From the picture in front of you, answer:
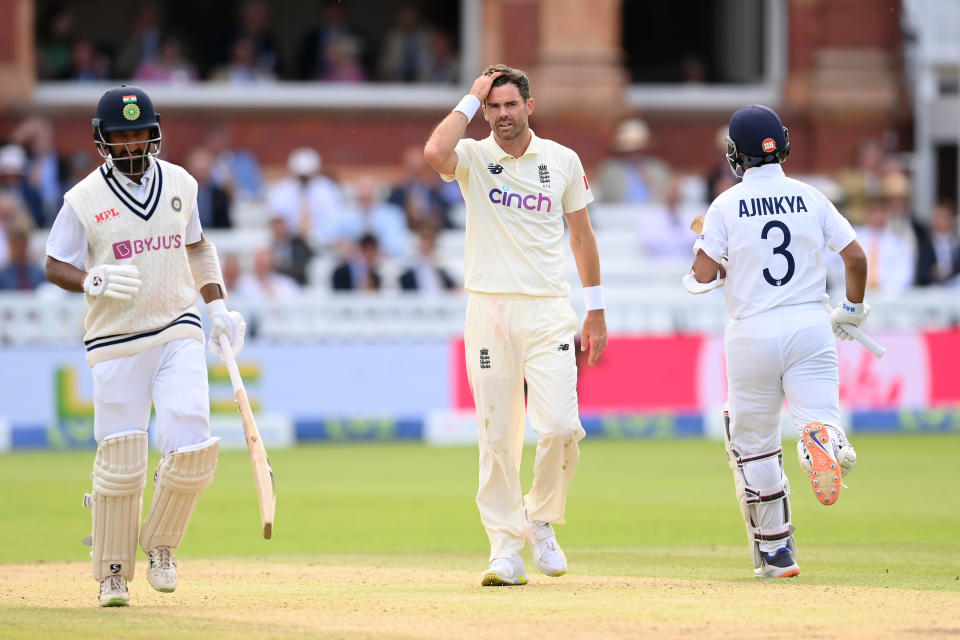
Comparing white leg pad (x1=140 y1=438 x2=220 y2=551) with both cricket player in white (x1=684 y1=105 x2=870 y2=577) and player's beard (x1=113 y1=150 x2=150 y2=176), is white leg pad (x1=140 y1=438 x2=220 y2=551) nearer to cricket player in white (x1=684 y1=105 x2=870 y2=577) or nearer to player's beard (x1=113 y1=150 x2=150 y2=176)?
player's beard (x1=113 y1=150 x2=150 y2=176)

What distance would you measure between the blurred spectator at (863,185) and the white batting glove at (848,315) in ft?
37.1

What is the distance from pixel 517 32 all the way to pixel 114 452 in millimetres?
14582

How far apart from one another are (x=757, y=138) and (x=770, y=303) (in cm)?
78

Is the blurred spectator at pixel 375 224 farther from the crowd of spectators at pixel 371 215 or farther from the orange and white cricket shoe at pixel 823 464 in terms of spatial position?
the orange and white cricket shoe at pixel 823 464

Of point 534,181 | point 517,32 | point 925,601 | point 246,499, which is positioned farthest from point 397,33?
point 925,601

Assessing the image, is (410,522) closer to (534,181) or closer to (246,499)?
(246,499)

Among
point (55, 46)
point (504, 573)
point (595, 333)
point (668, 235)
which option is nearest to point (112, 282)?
point (504, 573)

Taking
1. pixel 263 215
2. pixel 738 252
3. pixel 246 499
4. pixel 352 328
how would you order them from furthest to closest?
pixel 263 215, pixel 352 328, pixel 246 499, pixel 738 252

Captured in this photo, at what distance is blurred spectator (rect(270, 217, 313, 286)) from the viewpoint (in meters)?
17.8

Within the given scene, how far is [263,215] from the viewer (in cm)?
1961

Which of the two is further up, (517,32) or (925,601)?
(517,32)

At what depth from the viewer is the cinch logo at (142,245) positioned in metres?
7.64

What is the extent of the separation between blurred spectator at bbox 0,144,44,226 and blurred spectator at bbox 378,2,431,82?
567cm

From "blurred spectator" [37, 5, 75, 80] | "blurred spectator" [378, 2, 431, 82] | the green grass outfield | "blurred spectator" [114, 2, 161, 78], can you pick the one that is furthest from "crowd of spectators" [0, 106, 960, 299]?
the green grass outfield
